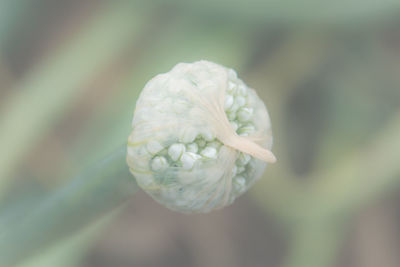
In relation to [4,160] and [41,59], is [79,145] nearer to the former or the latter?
[4,160]

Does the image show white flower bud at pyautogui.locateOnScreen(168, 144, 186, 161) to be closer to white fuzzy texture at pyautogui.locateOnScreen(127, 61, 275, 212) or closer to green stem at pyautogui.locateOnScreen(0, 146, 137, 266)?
white fuzzy texture at pyautogui.locateOnScreen(127, 61, 275, 212)

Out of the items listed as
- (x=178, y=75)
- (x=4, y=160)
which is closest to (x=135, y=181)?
(x=178, y=75)

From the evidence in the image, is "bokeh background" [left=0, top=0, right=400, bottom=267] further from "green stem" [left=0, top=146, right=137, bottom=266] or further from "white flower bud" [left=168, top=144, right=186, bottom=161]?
"white flower bud" [left=168, top=144, right=186, bottom=161]

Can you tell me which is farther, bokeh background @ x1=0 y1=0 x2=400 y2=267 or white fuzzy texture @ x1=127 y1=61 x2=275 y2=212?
bokeh background @ x1=0 y1=0 x2=400 y2=267

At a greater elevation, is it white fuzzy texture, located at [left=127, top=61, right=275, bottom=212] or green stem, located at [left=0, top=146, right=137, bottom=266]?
white fuzzy texture, located at [left=127, top=61, right=275, bottom=212]

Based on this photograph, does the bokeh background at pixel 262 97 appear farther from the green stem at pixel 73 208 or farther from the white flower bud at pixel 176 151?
the white flower bud at pixel 176 151

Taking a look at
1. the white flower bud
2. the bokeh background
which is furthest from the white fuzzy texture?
the bokeh background
